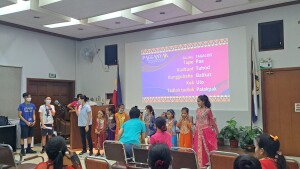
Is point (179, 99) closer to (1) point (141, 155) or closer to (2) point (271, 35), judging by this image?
(2) point (271, 35)

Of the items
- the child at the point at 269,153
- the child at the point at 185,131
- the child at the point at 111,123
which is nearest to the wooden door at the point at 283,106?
the child at the point at 185,131

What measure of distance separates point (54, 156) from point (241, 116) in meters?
5.17

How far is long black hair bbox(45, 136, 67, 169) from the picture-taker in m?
1.99

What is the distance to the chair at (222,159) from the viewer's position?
2.59 meters

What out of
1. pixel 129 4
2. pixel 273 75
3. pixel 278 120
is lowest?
pixel 278 120

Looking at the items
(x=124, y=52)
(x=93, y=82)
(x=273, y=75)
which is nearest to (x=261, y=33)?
(x=273, y=75)

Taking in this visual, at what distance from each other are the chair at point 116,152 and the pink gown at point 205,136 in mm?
1367

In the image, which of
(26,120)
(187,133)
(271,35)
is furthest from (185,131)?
(26,120)

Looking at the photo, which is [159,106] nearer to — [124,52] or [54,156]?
[124,52]

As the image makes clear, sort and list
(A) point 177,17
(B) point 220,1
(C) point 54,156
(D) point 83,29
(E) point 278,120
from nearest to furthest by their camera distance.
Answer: (C) point 54,156 < (B) point 220,1 < (E) point 278,120 < (A) point 177,17 < (D) point 83,29

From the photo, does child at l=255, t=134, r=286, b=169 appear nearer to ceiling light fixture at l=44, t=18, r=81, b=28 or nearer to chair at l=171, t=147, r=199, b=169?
chair at l=171, t=147, r=199, b=169

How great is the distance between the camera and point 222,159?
2639 millimetres

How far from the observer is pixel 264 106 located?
6.11m

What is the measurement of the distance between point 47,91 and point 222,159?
6877 mm
